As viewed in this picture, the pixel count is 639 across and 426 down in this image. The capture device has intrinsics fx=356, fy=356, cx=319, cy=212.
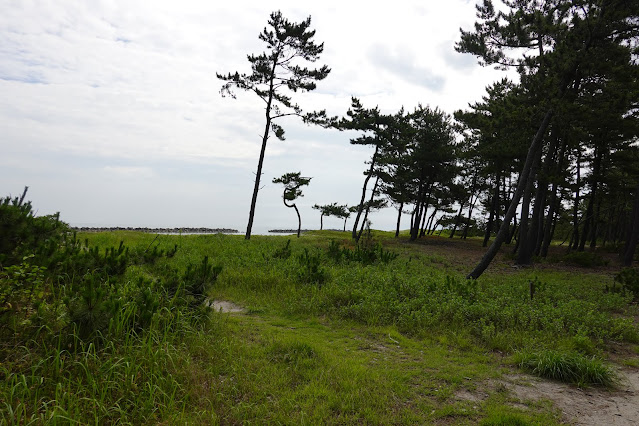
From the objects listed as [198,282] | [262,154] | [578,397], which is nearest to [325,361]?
[198,282]

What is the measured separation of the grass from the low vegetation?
0.02 metres

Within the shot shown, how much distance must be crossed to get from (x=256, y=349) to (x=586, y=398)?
14.0 feet

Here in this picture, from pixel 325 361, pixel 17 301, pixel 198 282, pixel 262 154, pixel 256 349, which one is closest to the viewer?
pixel 17 301

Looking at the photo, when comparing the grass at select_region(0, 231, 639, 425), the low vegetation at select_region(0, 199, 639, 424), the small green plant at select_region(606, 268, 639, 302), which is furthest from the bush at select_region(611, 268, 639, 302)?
the low vegetation at select_region(0, 199, 639, 424)

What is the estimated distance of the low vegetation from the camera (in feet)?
11.3

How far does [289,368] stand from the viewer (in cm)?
448

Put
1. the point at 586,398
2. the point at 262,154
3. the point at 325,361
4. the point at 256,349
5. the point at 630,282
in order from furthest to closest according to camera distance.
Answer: the point at 262,154, the point at 630,282, the point at 256,349, the point at 325,361, the point at 586,398

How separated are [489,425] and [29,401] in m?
4.28

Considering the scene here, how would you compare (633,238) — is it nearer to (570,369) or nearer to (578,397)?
(570,369)

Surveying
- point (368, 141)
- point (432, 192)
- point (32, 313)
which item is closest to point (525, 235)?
point (368, 141)

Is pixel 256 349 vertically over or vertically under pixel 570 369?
under

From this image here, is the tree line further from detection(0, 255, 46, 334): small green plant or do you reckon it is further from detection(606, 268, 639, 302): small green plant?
detection(0, 255, 46, 334): small green plant

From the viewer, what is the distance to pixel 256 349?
16.4 ft

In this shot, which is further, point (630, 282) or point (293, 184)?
point (293, 184)
